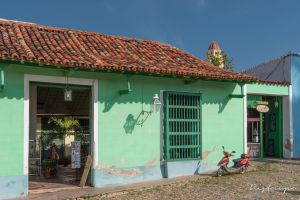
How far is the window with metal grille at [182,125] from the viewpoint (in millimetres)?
11195

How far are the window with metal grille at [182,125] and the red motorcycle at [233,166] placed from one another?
0.78 meters

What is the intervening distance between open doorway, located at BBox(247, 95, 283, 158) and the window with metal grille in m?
5.47

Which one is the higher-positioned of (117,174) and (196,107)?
(196,107)

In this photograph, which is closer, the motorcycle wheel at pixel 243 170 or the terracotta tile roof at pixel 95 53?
the terracotta tile roof at pixel 95 53

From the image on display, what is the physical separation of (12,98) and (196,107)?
5.39m

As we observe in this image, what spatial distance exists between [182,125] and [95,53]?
130 inches

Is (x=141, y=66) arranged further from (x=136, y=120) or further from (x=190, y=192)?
(x=190, y=192)

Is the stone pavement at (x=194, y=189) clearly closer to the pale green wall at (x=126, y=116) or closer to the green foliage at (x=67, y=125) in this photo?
the pale green wall at (x=126, y=116)

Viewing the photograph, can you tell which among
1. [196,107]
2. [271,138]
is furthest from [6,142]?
[271,138]

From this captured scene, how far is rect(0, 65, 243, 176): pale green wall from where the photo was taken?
889 centimetres

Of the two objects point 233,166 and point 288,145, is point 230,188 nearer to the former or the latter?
point 233,166

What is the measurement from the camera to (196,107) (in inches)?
463

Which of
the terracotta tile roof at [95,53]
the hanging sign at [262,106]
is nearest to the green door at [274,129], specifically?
the hanging sign at [262,106]

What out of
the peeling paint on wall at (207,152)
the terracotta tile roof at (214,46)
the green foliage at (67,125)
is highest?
the terracotta tile roof at (214,46)
